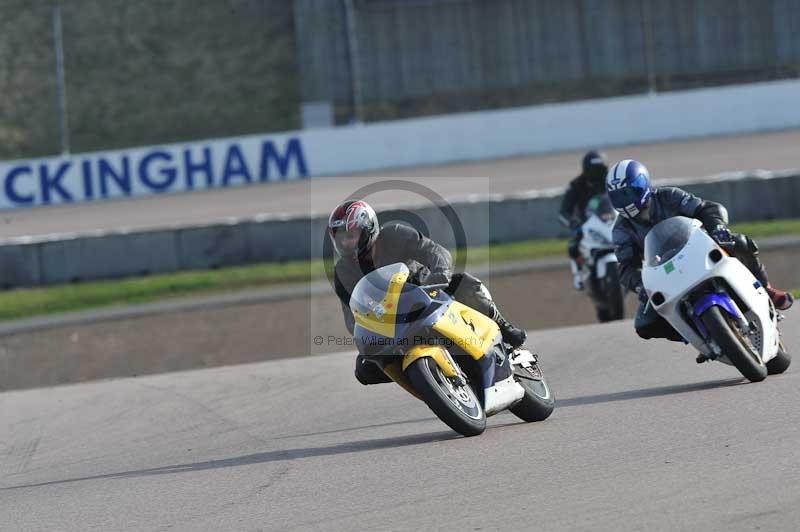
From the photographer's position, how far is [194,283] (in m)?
18.7

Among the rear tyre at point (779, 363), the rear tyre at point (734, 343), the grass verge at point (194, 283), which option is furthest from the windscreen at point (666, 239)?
the grass verge at point (194, 283)

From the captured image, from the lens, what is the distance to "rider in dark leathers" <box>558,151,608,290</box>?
42.4 feet

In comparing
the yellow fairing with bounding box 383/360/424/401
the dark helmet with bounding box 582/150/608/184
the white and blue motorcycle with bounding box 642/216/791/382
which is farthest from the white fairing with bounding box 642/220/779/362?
the dark helmet with bounding box 582/150/608/184

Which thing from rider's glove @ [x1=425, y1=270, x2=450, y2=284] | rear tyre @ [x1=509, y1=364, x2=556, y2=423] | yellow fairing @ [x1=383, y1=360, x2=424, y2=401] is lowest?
rear tyre @ [x1=509, y1=364, x2=556, y2=423]

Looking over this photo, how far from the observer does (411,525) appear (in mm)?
5148

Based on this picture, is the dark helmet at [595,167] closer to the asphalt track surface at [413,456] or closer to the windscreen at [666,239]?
the asphalt track surface at [413,456]

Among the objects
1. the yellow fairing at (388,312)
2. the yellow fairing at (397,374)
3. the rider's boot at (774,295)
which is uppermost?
the yellow fairing at (388,312)

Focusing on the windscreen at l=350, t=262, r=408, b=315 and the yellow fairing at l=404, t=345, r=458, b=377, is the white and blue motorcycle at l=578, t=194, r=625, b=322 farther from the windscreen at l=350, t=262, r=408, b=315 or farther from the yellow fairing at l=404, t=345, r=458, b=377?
the windscreen at l=350, t=262, r=408, b=315

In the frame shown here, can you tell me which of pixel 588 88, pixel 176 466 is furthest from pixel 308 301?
pixel 588 88

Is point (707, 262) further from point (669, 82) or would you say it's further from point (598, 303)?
point (669, 82)

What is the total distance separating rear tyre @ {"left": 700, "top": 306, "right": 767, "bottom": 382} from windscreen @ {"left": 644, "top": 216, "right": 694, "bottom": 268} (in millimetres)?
462

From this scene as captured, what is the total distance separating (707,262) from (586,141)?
24.2 meters

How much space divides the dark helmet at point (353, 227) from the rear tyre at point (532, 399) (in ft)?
3.93

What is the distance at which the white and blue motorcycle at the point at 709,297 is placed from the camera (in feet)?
24.4
